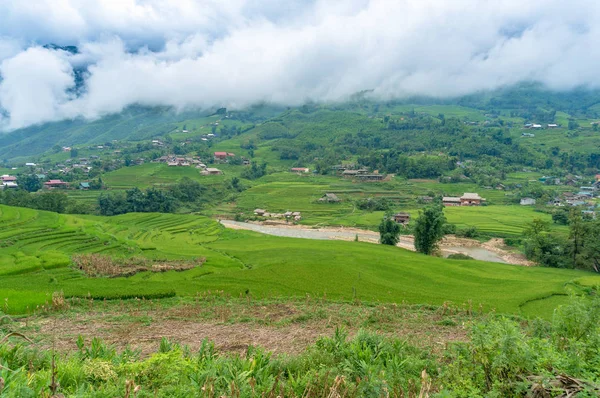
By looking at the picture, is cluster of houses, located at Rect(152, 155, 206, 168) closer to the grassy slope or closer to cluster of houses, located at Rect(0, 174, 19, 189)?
cluster of houses, located at Rect(0, 174, 19, 189)

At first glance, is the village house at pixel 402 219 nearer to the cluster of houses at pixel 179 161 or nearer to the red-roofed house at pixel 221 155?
the cluster of houses at pixel 179 161

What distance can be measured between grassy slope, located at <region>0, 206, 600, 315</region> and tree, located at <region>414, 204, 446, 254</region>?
2530 mm

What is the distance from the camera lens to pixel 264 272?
2500 cm

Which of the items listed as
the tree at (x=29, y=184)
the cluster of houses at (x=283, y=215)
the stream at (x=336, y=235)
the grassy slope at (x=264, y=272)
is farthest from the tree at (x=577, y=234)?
the tree at (x=29, y=184)

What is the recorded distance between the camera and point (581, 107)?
17438cm

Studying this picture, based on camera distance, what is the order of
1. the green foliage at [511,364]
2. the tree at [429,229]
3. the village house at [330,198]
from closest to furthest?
the green foliage at [511,364] < the tree at [429,229] < the village house at [330,198]

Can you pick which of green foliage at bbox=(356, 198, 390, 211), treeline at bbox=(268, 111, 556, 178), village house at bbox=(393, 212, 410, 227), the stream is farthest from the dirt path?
treeline at bbox=(268, 111, 556, 178)

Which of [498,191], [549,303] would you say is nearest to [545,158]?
[498,191]

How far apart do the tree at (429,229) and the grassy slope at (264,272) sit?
2.53m

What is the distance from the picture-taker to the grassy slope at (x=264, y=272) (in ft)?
67.2

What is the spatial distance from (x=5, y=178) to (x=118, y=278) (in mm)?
75972

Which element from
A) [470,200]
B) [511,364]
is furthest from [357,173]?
[511,364]

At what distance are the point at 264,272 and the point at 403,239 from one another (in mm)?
30249

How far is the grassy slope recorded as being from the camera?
20.5 metres
